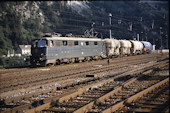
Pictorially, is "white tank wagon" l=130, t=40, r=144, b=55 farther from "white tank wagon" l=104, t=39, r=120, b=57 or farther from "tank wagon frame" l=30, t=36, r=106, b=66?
"tank wagon frame" l=30, t=36, r=106, b=66

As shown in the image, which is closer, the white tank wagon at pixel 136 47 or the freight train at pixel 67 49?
the freight train at pixel 67 49

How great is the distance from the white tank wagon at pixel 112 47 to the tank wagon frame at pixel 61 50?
4984 mm

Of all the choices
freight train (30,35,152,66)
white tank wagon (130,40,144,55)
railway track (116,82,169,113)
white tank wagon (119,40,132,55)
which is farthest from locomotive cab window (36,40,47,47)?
white tank wagon (130,40,144,55)

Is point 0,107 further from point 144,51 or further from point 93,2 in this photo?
point 93,2

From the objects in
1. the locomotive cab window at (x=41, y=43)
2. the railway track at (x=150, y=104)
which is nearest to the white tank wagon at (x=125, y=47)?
the locomotive cab window at (x=41, y=43)

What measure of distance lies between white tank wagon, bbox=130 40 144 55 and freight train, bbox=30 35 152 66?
7873 mm

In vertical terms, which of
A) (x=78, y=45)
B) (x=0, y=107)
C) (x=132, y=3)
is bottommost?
(x=0, y=107)

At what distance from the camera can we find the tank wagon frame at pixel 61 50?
21078mm

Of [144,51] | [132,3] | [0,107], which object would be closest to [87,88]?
[0,107]

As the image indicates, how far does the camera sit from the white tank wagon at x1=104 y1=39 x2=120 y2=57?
32.8m

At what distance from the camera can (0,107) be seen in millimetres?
7383

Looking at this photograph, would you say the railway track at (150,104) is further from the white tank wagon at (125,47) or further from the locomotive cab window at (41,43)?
the white tank wagon at (125,47)

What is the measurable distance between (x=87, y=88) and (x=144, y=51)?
39.2 meters

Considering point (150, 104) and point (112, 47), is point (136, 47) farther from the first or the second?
point (150, 104)
